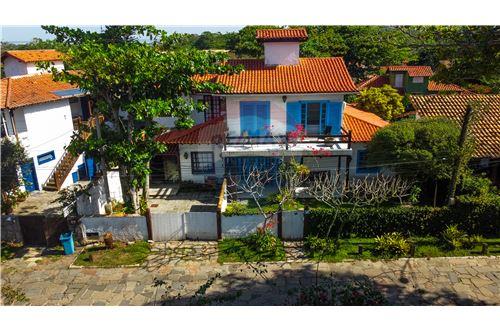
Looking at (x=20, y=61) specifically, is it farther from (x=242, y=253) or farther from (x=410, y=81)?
(x=410, y=81)

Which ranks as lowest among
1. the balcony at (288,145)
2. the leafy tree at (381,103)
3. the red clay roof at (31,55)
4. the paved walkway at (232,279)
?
the paved walkway at (232,279)

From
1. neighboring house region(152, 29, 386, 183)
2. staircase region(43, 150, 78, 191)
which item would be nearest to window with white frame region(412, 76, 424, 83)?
neighboring house region(152, 29, 386, 183)

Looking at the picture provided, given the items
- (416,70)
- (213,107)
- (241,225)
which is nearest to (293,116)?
(213,107)

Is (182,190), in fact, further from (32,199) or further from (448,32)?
(448,32)

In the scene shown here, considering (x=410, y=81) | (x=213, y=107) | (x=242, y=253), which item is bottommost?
(x=242, y=253)

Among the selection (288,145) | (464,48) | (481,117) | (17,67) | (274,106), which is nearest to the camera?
(464,48)

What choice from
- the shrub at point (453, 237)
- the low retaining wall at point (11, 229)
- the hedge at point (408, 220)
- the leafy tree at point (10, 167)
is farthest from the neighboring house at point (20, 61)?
the shrub at point (453, 237)

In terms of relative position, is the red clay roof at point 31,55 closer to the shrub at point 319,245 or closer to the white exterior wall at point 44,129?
the white exterior wall at point 44,129
